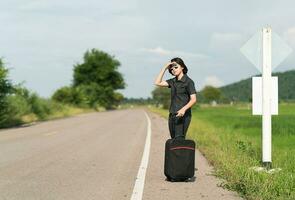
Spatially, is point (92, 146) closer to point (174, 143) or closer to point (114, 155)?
point (114, 155)

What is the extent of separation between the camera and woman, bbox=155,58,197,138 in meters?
9.70

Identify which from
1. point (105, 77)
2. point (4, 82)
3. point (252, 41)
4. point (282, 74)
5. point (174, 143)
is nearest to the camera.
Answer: point (174, 143)

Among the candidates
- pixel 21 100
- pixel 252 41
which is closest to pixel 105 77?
pixel 21 100

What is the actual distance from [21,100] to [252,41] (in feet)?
102

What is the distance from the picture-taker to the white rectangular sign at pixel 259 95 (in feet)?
34.2

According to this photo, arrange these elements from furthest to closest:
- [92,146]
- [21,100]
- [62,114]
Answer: [62,114]
[21,100]
[92,146]

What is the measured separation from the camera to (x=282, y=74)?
7136 inches

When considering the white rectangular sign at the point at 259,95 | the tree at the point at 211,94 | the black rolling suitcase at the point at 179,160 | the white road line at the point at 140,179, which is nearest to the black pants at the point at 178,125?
the black rolling suitcase at the point at 179,160

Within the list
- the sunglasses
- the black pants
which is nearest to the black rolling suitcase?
the black pants

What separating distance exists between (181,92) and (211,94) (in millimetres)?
150856

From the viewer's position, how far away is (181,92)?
9.76 metres

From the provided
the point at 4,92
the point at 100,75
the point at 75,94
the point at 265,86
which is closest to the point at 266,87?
the point at 265,86

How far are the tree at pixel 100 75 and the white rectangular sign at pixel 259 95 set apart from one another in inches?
3337

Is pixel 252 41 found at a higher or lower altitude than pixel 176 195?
higher
